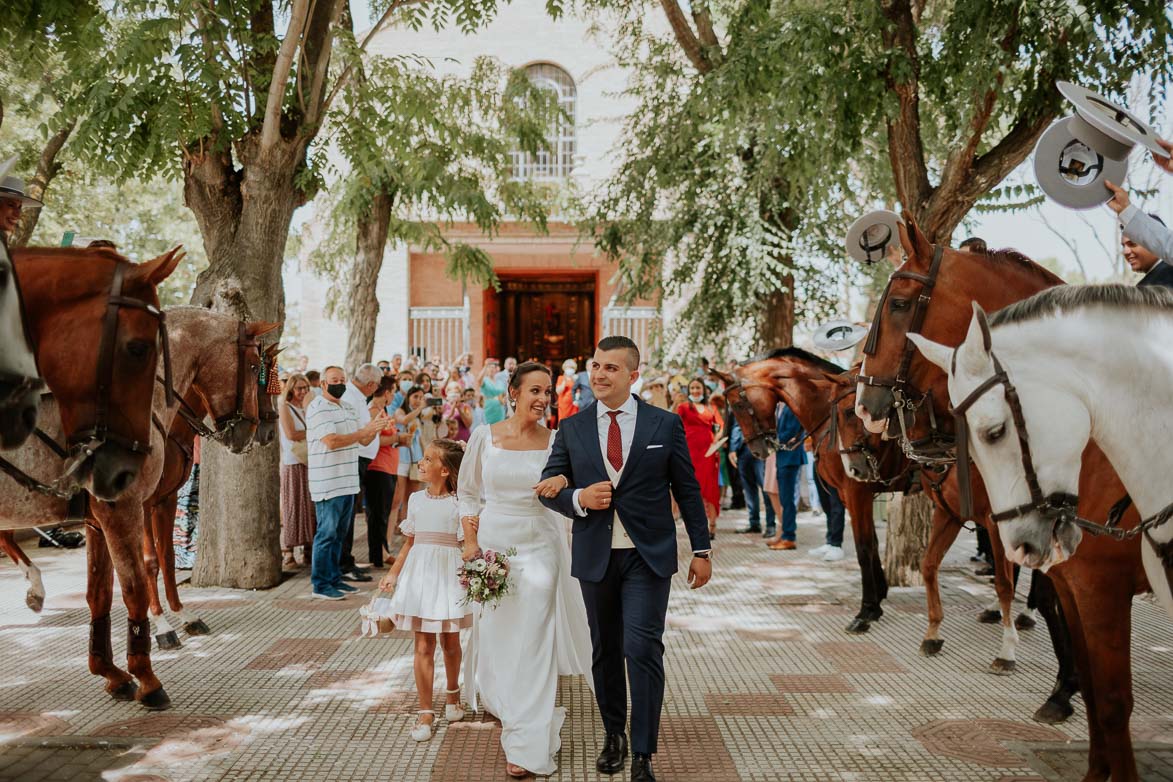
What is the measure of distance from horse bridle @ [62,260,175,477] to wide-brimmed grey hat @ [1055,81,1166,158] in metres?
4.34

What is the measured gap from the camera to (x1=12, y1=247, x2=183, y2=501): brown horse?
174 inches

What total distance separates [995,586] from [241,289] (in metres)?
7.32

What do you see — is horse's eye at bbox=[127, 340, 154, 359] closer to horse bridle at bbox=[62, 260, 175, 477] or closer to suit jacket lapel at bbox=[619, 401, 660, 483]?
horse bridle at bbox=[62, 260, 175, 477]

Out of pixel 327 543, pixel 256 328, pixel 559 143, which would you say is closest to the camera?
pixel 256 328

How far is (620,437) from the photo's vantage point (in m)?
4.77

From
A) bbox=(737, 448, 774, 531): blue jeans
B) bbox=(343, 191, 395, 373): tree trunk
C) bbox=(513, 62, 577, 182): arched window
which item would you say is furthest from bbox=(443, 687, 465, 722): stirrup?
bbox=(513, 62, 577, 182): arched window

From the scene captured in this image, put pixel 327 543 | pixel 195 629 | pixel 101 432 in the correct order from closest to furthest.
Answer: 1. pixel 101 432
2. pixel 195 629
3. pixel 327 543

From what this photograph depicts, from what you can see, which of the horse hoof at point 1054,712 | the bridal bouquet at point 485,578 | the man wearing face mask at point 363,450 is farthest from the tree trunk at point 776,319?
the bridal bouquet at point 485,578

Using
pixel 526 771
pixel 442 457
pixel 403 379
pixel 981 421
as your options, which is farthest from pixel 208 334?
pixel 403 379

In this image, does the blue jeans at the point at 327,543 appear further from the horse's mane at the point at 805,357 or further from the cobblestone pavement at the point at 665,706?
the horse's mane at the point at 805,357

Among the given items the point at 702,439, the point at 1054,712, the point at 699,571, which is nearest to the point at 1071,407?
the point at 699,571

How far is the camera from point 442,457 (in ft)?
18.6

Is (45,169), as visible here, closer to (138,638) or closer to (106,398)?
(138,638)

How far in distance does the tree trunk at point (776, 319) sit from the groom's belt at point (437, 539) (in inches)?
395
